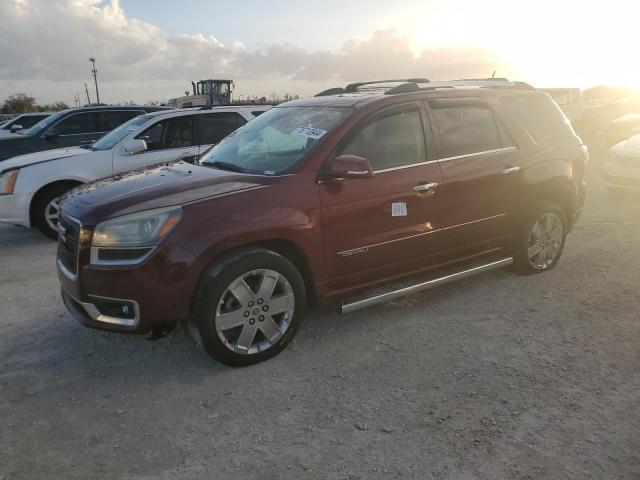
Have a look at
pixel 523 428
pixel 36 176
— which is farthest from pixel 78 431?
pixel 36 176

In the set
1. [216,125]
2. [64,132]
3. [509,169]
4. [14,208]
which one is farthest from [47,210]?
[509,169]

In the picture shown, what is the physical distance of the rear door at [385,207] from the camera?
359 cm

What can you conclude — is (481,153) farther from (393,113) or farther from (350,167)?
(350,167)

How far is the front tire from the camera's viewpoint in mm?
3158

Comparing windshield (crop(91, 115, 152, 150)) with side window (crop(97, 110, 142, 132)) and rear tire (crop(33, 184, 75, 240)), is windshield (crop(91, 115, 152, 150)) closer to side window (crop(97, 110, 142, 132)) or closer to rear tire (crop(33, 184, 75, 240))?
A: rear tire (crop(33, 184, 75, 240))

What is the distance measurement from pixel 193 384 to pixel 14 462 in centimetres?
100

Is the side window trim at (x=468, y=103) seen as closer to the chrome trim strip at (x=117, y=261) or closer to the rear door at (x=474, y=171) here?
the rear door at (x=474, y=171)

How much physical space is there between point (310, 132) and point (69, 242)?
1.82 m

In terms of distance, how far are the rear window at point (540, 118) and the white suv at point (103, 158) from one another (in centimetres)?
425

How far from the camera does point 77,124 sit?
946cm

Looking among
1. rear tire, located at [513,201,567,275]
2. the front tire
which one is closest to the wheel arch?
the front tire

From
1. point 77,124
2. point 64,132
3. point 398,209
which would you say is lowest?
point 398,209

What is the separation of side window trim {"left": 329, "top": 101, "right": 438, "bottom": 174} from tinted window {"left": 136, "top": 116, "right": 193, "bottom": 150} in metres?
4.25

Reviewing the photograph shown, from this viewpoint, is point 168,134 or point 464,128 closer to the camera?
point 464,128
